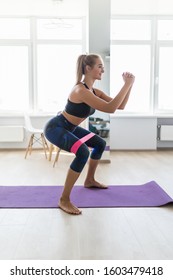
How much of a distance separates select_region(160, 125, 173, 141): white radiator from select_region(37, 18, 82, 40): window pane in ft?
7.94

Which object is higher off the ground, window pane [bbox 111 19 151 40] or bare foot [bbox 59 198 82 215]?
window pane [bbox 111 19 151 40]

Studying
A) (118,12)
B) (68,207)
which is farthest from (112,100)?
(118,12)

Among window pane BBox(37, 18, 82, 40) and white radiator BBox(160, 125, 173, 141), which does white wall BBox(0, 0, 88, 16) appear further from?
white radiator BBox(160, 125, 173, 141)

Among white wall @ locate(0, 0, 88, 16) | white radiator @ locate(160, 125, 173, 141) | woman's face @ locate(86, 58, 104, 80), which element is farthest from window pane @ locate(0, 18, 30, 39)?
woman's face @ locate(86, 58, 104, 80)

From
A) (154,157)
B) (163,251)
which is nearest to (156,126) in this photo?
(154,157)

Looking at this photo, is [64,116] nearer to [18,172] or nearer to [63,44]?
[18,172]

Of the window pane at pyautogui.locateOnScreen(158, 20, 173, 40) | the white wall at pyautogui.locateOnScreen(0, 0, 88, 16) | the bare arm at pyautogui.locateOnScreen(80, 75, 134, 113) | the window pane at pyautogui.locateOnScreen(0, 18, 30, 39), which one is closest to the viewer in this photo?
the bare arm at pyautogui.locateOnScreen(80, 75, 134, 113)

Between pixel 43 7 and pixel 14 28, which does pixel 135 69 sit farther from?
pixel 14 28

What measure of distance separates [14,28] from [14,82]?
103 cm

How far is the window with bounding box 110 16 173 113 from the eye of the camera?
6.66 m

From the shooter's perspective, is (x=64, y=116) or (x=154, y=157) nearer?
(x=64, y=116)

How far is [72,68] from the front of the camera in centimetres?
682

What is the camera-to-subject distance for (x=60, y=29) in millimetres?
→ 6641
